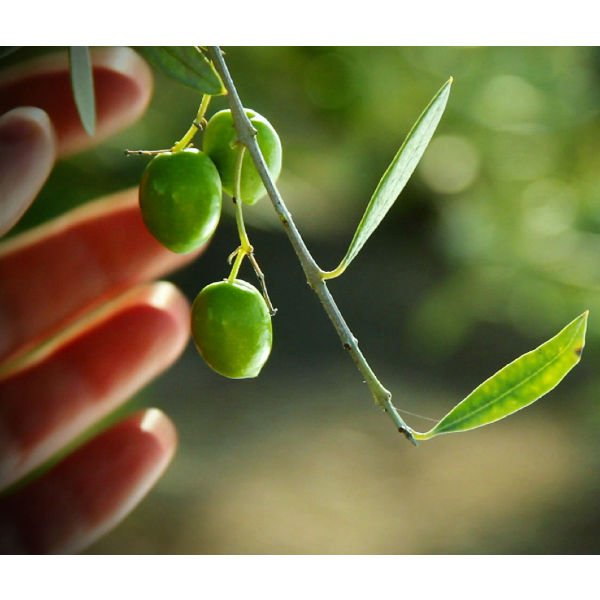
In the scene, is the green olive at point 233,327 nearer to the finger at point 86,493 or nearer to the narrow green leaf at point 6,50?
the narrow green leaf at point 6,50

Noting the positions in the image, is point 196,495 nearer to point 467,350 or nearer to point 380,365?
point 380,365

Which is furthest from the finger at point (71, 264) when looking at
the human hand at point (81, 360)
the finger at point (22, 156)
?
the finger at point (22, 156)

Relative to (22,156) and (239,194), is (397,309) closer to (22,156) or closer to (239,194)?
(22,156)

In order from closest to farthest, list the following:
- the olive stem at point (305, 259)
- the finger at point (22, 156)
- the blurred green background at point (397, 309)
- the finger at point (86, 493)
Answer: the olive stem at point (305, 259) → the finger at point (22, 156) → the finger at point (86, 493) → the blurred green background at point (397, 309)

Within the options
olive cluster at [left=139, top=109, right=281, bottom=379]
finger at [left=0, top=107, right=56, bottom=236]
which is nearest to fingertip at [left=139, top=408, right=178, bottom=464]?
finger at [left=0, top=107, right=56, bottom=236]

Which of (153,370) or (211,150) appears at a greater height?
(211,150)

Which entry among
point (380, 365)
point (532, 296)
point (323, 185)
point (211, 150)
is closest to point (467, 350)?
point (380, 365)
